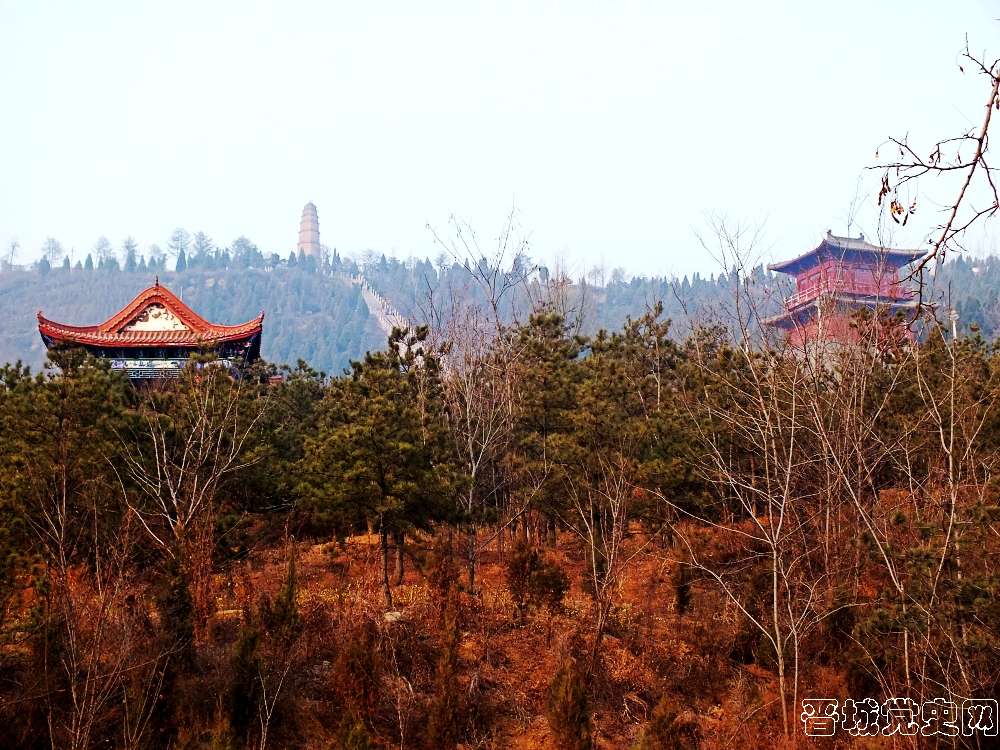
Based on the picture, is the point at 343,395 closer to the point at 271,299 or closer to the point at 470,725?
the point at 470,725

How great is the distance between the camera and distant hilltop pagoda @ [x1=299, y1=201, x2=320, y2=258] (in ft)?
536

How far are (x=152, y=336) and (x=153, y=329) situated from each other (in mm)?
312

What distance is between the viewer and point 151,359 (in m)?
23.4

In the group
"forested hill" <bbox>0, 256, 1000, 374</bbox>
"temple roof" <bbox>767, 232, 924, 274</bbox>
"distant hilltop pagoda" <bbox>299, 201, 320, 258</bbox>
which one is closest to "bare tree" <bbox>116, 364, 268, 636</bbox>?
"temple roof" <bbox>767, 232, 924, 274</bbox>

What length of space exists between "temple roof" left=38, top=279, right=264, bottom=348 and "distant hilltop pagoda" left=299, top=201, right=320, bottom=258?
143 m

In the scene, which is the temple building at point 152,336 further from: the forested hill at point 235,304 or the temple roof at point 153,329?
the forested hill at point 235,304

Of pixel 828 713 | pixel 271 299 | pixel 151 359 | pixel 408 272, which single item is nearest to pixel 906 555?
pixel 828 713

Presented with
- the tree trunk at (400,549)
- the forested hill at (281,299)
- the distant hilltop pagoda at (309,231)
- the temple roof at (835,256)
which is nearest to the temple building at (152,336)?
the tree trunk at (400,549)

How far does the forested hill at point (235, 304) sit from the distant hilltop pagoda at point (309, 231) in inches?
1119

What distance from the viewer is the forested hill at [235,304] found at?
108 m

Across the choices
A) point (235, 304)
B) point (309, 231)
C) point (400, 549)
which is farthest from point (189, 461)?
point (309, 231)

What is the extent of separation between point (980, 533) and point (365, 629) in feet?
24.9

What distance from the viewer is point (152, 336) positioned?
23516 mm

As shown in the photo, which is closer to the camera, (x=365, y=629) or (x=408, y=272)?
(x=365, y=629)
